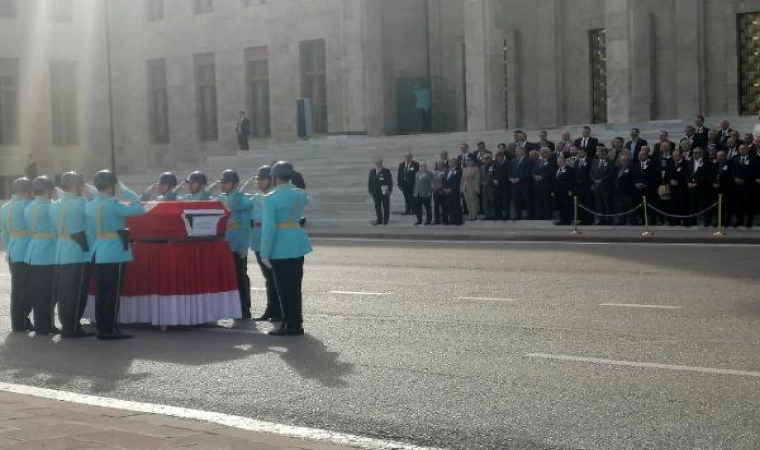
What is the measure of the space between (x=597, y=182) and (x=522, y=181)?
2309mm

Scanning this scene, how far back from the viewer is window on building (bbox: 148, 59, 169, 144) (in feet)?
191

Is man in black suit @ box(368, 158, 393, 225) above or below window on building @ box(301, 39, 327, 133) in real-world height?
below

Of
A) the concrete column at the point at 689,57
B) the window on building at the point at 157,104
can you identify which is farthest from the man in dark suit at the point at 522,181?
the window on building at the point at 157,104

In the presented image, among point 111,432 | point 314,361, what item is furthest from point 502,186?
point 111,432

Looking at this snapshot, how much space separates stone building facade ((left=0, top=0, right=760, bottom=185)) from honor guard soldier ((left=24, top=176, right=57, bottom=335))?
1036 inches

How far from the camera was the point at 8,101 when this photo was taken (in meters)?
57.1

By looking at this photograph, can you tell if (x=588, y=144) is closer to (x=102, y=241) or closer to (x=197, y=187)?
(x=197, y=187)

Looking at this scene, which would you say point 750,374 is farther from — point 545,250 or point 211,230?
point 545,250

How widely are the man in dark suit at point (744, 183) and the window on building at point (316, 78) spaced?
26872 millimetres

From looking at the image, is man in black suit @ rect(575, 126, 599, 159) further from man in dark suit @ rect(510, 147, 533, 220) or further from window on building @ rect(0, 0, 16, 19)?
window on building @ rect(0, 0, 16, 19)

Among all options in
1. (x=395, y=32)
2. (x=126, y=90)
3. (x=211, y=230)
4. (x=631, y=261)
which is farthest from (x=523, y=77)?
(x=211, y=230)

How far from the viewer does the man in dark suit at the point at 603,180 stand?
93.0 feet

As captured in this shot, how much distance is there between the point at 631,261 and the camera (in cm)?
2138

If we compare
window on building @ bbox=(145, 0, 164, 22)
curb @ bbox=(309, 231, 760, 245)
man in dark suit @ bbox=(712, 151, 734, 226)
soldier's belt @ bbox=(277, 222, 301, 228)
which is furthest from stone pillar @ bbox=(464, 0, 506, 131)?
soldier's belt @ bbox=(277, 222, 301, 228)
